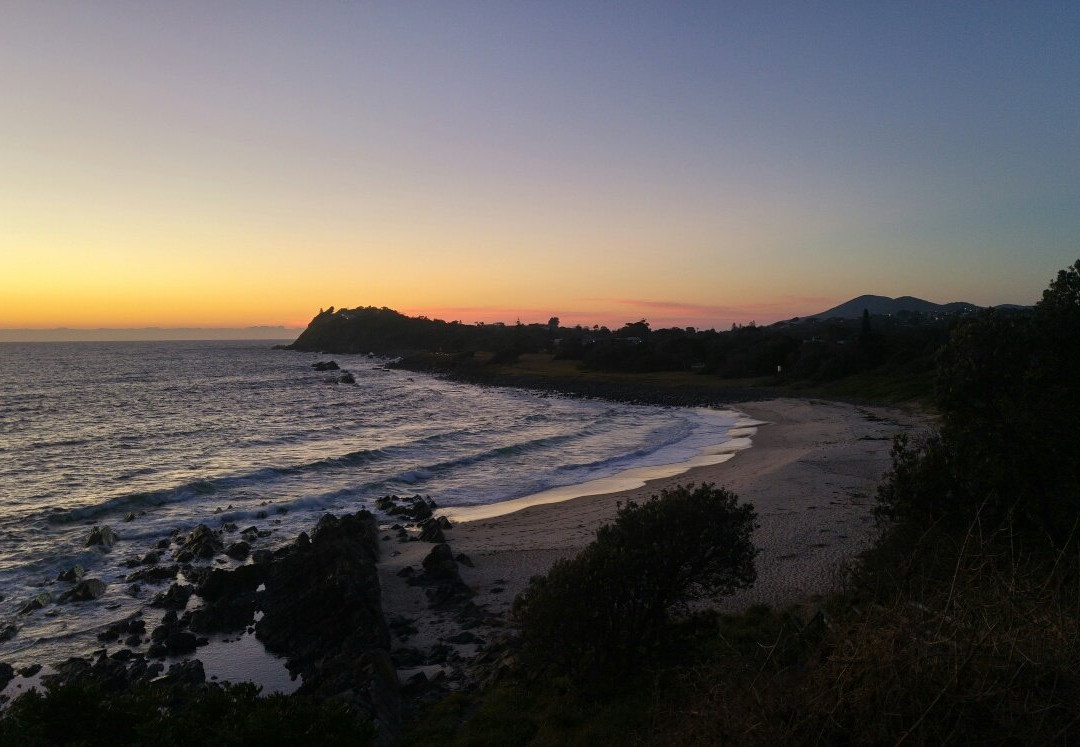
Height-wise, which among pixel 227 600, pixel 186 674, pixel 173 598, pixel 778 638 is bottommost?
pixel 173 598

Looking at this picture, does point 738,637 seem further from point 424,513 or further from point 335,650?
point 424,513

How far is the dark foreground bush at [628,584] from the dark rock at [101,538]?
16932 mm

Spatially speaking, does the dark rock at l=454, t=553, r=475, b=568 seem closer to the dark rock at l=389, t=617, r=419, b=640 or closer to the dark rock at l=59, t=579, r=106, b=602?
the dark rock at l=389, t=617, r=419, b=640

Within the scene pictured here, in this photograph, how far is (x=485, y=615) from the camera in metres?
14.1

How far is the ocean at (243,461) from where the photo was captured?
60.1ft

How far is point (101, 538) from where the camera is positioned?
788 inches

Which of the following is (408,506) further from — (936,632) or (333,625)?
(936,632)

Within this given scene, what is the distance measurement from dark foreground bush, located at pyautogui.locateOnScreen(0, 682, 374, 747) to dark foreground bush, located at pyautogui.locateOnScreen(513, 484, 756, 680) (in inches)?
112

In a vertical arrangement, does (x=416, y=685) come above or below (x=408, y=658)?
above

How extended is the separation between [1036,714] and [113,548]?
910 inches

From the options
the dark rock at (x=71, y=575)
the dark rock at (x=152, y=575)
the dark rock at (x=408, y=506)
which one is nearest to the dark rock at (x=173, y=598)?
the dark rock at (x=152, y=575)

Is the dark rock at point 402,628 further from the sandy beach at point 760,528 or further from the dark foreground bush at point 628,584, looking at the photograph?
the dark foreground bush at point 628,584

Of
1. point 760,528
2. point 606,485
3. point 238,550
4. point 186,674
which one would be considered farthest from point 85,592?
point 606,485

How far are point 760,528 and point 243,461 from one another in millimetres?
26962
